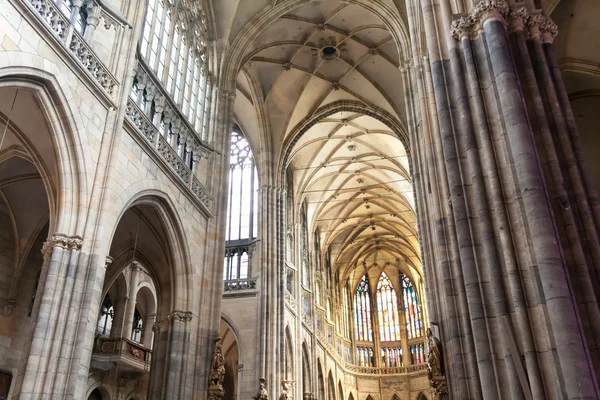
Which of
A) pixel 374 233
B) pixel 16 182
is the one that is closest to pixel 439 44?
pixel 16 182

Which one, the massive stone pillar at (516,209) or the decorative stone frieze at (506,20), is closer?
the massive stone pillar at (516,209)

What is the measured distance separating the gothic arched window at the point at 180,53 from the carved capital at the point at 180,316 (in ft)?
17.7

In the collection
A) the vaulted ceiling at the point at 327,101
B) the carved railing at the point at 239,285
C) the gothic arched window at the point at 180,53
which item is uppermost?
the vaulted ceiling at the point at 327,101

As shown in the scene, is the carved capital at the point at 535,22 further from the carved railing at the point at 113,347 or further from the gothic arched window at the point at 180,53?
the carved railing at the point at 113,347

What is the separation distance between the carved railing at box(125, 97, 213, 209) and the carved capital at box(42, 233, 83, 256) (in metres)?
3.27

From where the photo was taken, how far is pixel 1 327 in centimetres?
1416

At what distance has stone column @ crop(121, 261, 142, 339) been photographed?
20.0 m

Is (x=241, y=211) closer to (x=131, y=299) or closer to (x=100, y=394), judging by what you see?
(x=131, y=299)

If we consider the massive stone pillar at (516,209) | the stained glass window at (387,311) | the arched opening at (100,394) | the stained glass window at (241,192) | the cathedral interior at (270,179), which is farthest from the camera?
the stained glass window at (387,311)

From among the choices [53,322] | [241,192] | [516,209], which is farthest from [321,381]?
[516,209]

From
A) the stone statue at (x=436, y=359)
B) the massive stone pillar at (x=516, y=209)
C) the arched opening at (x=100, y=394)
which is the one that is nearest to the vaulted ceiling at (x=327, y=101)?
the stone statue at (x=436, y=359)

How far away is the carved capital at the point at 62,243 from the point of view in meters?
9.23

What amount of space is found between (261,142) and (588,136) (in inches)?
558

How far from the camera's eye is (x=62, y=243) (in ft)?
30.5
